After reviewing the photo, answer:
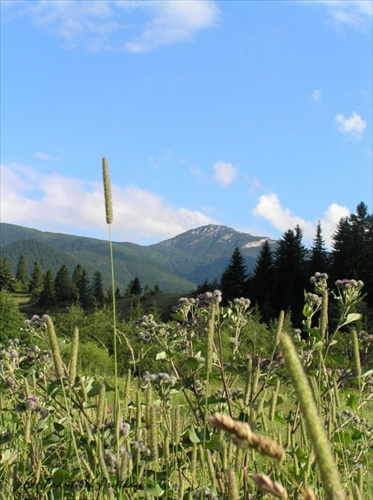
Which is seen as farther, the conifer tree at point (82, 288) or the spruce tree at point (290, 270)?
the conifer tree at point (82, 288)

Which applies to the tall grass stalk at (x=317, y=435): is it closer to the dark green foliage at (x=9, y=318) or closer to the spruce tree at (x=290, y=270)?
the dark green foliage at (x=9, y=318)

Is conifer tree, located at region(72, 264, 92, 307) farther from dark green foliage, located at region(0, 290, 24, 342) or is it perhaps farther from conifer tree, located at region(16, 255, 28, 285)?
dark green foliage, located at region(0, 290, 24, 342)

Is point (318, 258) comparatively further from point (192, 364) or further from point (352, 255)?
point (192, 364)

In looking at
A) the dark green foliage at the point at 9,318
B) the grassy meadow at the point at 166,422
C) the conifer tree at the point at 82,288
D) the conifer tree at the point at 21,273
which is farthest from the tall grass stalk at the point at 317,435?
the conifer tree at the point at 21,273

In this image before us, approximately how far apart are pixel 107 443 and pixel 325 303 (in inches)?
53.4

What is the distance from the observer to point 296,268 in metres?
55.4

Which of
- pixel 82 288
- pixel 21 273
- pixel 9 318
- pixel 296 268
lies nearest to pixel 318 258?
pixel 296 268

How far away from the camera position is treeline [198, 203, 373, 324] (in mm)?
51656

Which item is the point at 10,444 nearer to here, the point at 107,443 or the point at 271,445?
the point at 107,443

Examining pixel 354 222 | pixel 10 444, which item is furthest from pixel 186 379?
pixel 354 222

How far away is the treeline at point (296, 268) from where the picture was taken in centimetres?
5166

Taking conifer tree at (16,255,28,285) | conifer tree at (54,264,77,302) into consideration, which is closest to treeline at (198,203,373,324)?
conifer tree at (54,264,77,302)

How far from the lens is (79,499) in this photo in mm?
2541

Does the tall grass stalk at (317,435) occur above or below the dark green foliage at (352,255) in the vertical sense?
below
